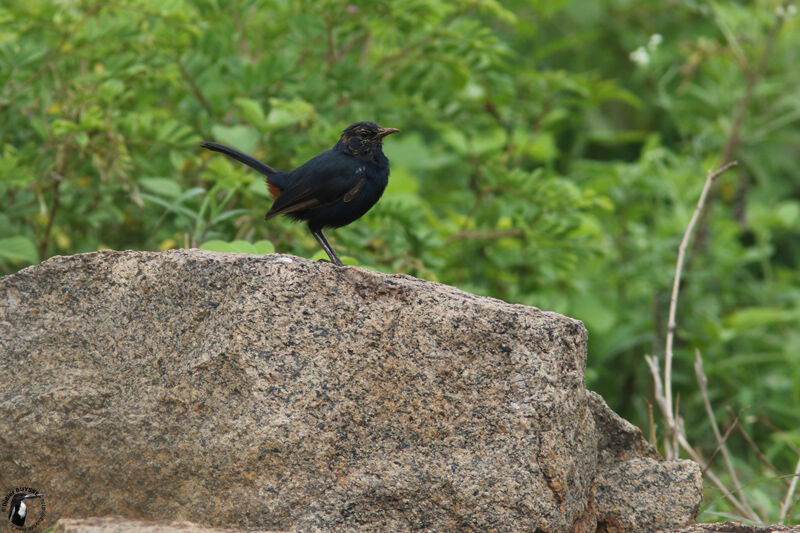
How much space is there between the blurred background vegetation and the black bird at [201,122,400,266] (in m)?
0.36

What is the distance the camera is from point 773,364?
658 centimetres

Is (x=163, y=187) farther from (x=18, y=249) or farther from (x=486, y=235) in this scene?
(x=486, y=235)

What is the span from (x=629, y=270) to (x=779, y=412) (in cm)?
135

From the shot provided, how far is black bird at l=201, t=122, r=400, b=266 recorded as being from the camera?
358 cm

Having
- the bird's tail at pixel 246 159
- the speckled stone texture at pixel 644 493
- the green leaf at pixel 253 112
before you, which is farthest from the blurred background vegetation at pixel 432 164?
the speckled stone texture at pixel 644 493

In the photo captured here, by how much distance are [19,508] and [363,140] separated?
190cm

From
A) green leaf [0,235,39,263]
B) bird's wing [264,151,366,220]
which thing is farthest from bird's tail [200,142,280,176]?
green leaf [0,235,39,263]

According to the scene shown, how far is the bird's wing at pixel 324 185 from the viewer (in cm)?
358

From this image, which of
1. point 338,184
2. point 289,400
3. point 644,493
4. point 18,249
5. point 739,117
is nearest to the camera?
point 289,400

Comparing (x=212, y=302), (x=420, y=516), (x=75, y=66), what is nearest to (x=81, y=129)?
(x=75, y=66)

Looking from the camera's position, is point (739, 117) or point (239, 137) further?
point (739, 117)

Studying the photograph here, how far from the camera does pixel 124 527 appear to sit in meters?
2.52

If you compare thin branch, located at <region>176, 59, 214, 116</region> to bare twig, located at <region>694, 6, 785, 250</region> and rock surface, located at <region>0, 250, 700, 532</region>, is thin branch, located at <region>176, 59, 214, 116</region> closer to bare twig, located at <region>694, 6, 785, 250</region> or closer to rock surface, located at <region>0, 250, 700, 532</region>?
rock surface, located at <region>0, 250, 700, 532</region>

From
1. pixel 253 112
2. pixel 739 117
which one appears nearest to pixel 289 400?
pixel 253 112
